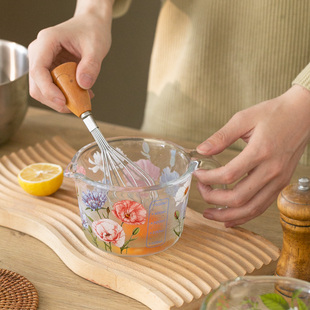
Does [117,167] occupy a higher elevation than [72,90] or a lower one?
lower

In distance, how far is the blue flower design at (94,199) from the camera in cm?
87

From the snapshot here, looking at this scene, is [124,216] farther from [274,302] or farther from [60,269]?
[274,302]

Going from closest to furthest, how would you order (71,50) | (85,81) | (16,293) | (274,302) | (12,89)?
(274,302)
(16,293)
(85,81)
(71,50)
(12,89)

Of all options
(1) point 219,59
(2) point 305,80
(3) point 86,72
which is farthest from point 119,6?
(2) point 305,80

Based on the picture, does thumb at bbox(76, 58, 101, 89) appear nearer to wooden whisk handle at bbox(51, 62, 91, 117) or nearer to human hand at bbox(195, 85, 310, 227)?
wooden whisk handle at bbox(51, 62, 91, 117)

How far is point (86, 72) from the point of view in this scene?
949 millimetres

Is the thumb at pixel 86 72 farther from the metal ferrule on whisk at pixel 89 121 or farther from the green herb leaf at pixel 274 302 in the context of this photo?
the green herb leaf at pixel 274 302

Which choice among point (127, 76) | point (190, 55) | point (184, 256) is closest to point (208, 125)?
point (190, 55)

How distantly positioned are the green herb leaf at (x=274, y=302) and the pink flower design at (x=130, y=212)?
0.25 metres

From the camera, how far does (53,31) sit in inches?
40.6

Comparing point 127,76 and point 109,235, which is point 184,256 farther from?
point 127,76

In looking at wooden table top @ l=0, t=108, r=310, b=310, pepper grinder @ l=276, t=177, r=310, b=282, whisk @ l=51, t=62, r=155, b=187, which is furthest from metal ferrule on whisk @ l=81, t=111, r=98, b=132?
pepper grinder @ l=276, t=177, r=310, b=282

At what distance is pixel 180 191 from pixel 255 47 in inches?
21.0

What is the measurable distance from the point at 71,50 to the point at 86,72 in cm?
13
